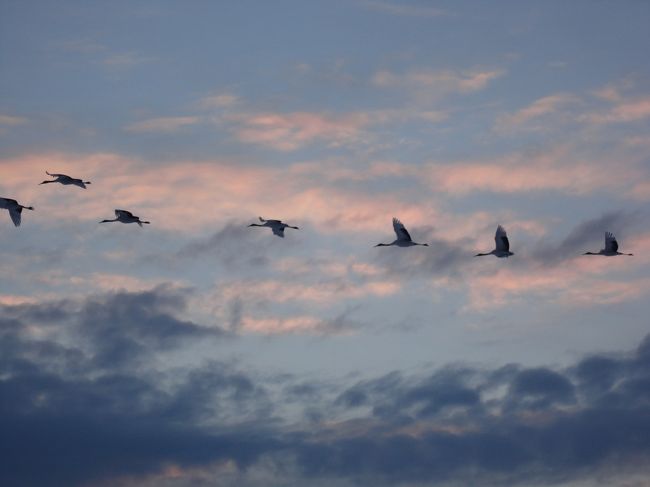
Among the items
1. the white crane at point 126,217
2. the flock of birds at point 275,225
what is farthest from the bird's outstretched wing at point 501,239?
the white crane at point 126,217

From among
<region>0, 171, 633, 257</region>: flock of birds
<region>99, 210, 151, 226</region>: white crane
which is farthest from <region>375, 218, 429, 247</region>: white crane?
<region>99, 210, 151, 226</region>: white crane

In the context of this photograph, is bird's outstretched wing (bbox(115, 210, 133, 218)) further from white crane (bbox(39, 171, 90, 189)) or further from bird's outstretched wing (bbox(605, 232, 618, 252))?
bird's outstretched wing (bbox(605, 232, 618, 252))

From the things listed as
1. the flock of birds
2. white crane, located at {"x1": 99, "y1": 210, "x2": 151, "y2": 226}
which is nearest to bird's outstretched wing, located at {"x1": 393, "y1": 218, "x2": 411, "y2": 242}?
the flock of birds

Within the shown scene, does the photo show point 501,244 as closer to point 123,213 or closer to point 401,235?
point 401,235

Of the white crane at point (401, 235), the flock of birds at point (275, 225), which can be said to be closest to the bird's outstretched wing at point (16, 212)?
the flock of birds at point (275, 225)

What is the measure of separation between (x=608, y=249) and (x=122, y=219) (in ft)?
233

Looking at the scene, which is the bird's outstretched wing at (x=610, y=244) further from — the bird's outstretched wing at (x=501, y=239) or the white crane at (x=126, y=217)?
the white crane at (x=126, y=217)

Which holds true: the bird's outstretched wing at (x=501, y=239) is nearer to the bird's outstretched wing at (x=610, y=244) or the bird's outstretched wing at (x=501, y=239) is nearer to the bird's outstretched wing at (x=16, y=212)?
the bird's outstretched wing at (x=610, y=244)

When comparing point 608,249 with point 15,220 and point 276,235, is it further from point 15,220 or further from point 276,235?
point 15,220

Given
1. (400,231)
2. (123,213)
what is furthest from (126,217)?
(400,231)

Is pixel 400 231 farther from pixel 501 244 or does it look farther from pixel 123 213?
pixel 123 213

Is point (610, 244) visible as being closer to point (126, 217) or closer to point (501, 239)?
point (501, 239)

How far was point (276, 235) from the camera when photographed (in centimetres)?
16412

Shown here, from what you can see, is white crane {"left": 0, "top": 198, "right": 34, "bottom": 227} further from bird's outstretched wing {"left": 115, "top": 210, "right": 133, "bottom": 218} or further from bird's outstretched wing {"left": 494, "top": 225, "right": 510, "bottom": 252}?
bird's outstretched wing {"left": 494, "top": 225, "right": 510, "bottom": 252}
